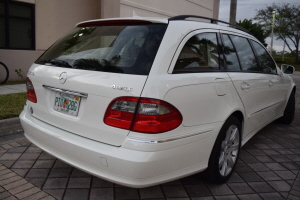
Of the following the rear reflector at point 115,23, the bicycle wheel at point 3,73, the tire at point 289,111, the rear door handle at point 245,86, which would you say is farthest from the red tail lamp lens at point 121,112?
the bicycle wheel at point 3,73

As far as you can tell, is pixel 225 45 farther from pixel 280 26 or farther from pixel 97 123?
pixel 280 26

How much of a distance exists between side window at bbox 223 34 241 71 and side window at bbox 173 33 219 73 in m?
0.21

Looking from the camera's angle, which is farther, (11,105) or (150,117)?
(11,105)

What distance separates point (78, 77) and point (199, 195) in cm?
159

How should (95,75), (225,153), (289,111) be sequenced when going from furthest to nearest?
A: 1. (289,111)
2. (225,153)
3. (95,75)

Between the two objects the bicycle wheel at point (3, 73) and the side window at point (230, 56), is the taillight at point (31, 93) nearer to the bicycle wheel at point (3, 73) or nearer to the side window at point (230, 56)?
the side window at point (230, 56)

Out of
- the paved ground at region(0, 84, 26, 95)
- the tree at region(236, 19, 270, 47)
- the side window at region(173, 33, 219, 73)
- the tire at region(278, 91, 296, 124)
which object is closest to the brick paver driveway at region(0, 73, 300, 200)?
the side window at region(173, 33, 219, 73)

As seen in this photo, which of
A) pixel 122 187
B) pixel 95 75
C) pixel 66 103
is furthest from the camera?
pixel 122 187

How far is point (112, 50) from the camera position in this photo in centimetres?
263

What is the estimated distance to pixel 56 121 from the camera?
8.79 ft

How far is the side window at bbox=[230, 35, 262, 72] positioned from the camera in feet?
11.8

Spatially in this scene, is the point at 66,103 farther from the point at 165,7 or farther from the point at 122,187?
the point at 165,7

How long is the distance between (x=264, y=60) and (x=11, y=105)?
4431 millimetres

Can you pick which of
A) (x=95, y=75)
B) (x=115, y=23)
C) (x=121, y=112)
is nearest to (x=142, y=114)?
(x=121, y=112)
